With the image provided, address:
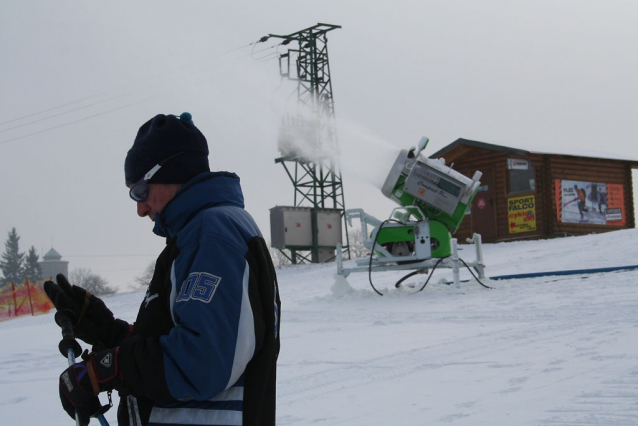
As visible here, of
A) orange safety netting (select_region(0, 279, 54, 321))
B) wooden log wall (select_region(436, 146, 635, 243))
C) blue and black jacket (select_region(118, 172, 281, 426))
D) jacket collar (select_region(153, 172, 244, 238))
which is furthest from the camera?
wooden log wall (select_region(436, 146, 635, 243))

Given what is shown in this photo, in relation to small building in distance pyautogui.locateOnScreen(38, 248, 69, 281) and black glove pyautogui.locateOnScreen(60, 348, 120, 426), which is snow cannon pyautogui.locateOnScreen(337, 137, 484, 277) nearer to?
black glove pyautogui.locateOnScreen(60, 348, 120, 426)

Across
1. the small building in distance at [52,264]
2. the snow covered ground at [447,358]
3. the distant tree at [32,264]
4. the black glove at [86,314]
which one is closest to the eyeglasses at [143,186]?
the black glove at [86,314]

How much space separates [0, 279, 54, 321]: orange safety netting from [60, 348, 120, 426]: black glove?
17.0m

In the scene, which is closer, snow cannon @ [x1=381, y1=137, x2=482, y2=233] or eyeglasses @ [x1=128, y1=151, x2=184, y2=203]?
eyeglasses @ [x1=128, y1=151, x2=184, y2=203]

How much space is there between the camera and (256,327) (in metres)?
1.92

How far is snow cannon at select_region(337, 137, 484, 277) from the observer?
471 inches

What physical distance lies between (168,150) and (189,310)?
0.58 meters

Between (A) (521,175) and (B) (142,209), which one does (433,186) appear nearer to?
(A) (521,175)

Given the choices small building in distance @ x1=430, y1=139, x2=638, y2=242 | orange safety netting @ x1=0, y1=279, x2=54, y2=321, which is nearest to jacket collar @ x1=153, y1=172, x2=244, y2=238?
orange safety netting @ x1=0, y1=279, x2=54, y2=321

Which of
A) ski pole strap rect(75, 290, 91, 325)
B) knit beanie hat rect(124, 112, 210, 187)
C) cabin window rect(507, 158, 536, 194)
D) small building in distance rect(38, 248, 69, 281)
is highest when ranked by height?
cabin window rect(507, 158, 536, 194)

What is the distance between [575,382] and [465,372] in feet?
3.15

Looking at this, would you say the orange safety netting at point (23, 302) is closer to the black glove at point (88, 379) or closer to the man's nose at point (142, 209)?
the man's nose at point (142, 209)

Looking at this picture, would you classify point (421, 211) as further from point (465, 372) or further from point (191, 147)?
point (191, 147)

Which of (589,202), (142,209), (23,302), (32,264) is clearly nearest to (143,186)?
(142,209)
